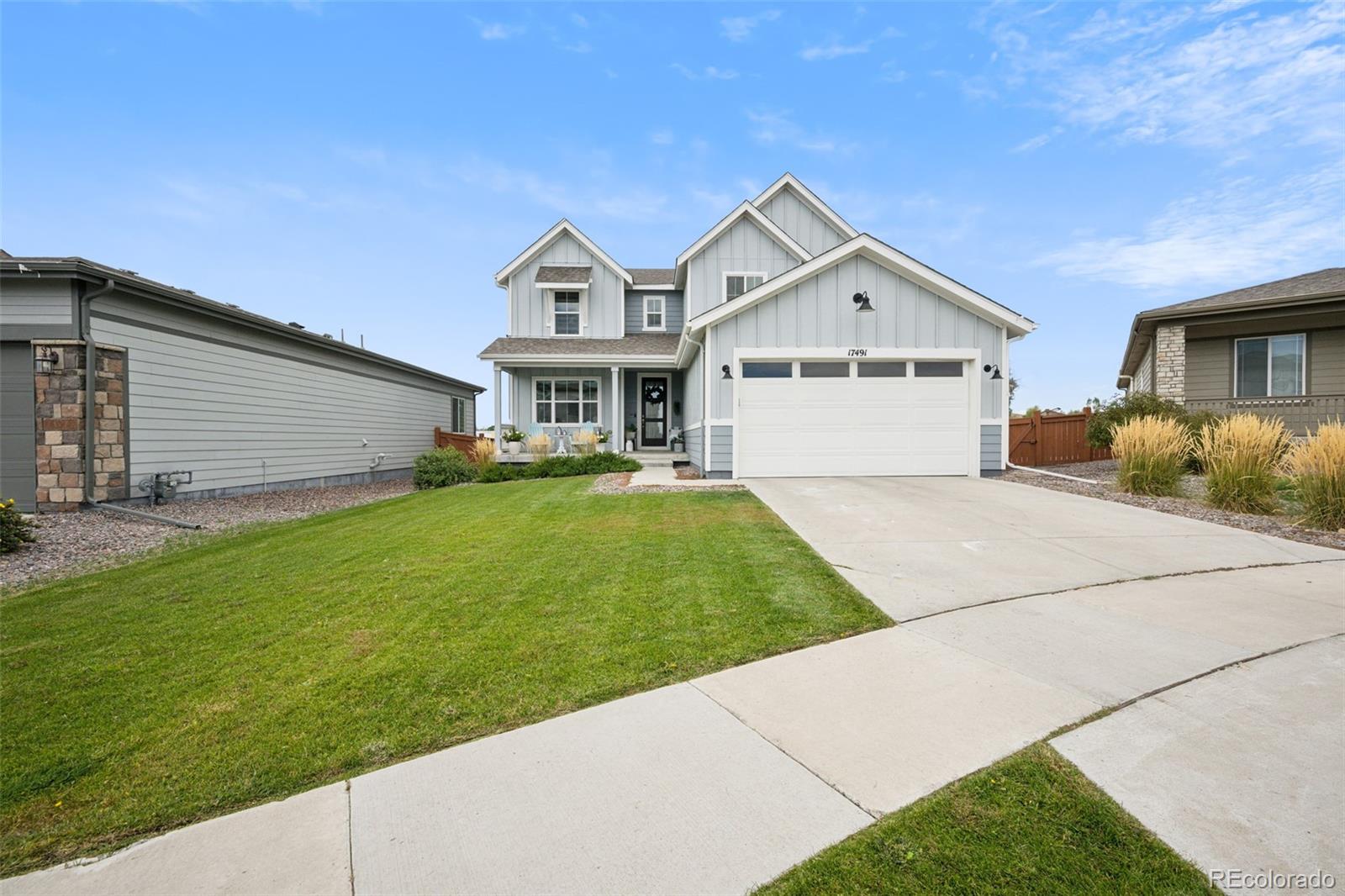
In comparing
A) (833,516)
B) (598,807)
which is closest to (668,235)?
(833,516)

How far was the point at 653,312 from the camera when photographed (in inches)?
782

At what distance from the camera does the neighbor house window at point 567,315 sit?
1912 cm

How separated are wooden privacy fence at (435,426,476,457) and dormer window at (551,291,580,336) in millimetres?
4567

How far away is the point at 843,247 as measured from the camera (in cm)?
1173

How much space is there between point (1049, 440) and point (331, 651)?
19.1m

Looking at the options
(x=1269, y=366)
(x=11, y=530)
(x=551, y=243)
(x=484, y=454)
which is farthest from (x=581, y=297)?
(x=1269, y=366)

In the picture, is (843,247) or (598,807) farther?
(843,247)

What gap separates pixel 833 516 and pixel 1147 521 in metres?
4.03

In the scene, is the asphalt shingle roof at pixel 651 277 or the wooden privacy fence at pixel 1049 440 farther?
the asphalt shingle roof at pixel 651 277

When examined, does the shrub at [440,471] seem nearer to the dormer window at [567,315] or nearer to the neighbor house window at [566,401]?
the neighbor house window at [566,401]

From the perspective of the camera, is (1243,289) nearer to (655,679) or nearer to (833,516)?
(833,516)

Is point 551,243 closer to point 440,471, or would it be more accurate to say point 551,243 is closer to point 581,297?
point 581,297

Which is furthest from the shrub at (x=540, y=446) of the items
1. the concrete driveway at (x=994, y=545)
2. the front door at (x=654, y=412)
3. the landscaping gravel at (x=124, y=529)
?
the concrete driveway at (x=994, y=545)

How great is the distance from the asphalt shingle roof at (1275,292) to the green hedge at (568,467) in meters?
14.2
